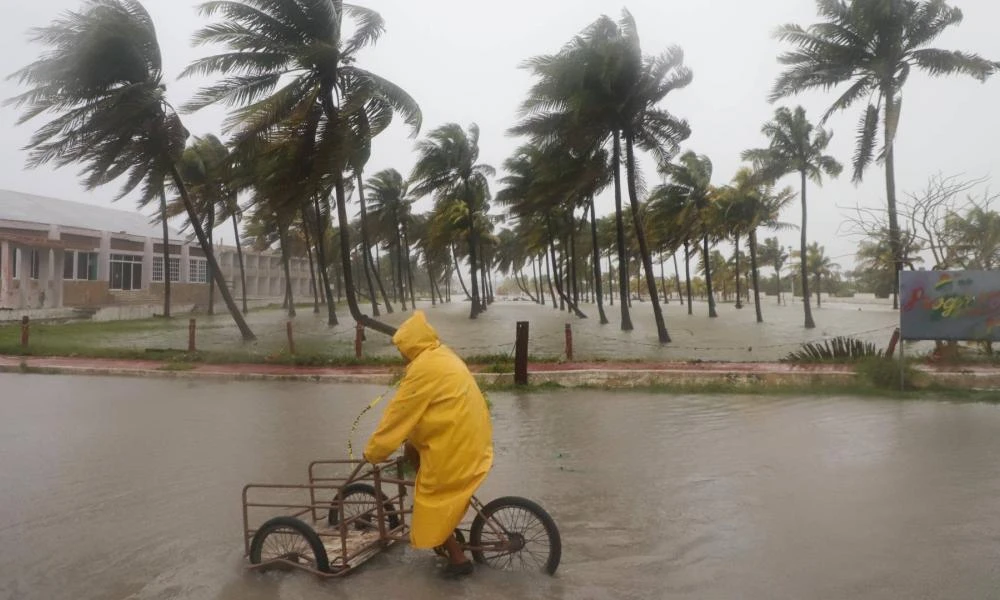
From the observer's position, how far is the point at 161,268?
1720 inches

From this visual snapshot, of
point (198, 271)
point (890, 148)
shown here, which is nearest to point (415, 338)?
point (890, 148)

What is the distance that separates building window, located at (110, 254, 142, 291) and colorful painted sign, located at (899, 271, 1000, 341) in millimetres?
37178

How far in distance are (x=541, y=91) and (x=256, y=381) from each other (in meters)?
13.2

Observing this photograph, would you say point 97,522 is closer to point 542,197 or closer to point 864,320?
point 542,197

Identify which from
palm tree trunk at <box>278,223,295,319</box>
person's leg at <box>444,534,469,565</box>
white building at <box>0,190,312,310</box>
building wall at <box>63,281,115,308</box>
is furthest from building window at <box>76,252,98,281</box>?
person's leg at <box>444,534,469,565</box>

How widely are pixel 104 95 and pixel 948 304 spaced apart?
21188mm

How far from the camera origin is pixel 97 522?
19.7 feet

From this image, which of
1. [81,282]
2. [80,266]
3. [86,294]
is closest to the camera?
[81,282]

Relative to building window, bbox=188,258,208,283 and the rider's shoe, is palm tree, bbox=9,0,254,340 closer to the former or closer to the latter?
the rider's shoe

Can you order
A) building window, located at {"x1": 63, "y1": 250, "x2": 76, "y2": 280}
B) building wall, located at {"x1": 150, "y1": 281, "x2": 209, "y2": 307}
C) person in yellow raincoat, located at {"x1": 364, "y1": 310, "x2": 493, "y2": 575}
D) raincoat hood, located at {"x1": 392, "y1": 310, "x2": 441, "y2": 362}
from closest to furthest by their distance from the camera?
1. person in yellow raincoat, located at {"x1": 364, "y1": 310, "x2": 493, "y2": 575}
2. raincoat hood, located at {"x1": 392, "y1": 310, "x2": 441, "y2": 362}
3. building window, located at {"x1": 63, "y1": 250, "x2": 76, "y2": 280}
4. building wall, located at {"x1": 150, "y1": 281, "x2": 209, "y2": 307}

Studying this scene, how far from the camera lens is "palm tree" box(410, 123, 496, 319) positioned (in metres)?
35.8

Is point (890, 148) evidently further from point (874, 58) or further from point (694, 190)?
point (694, 190)

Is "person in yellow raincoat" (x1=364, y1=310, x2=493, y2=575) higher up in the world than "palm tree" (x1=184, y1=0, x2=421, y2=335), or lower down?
lower down

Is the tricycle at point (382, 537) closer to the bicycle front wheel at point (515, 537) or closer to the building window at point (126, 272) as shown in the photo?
the bicycle front wheel at point (515, 537)
